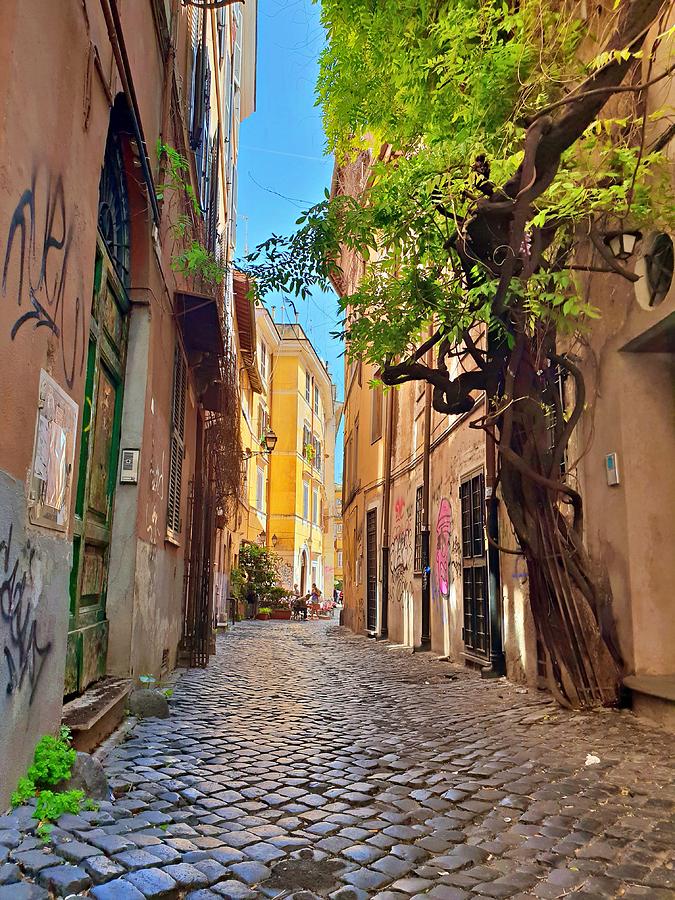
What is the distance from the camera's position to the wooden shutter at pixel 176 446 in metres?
7.76

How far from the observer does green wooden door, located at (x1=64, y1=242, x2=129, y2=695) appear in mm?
4547

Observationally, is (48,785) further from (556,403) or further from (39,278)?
(556,403)

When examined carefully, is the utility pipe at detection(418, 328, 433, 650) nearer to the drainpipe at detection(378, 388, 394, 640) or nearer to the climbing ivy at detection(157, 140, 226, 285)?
the drainpipe at detection(378, 388, 394, 640)

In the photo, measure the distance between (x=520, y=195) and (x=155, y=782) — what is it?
409cm

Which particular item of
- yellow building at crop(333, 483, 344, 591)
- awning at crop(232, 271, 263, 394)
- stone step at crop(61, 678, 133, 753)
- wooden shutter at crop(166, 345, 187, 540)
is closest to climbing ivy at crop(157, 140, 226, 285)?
wooden shutter at crop(166, 345, 187, 540)

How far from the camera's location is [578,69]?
18.1ft

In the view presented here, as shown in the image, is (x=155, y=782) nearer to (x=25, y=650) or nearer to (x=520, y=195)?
(x=25, y=650)

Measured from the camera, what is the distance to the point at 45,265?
3.07 meters


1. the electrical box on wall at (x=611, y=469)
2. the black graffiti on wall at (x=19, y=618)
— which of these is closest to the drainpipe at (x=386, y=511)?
the electrical box on wall at (x=611, y=469)

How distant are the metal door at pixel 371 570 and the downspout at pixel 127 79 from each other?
472 inches

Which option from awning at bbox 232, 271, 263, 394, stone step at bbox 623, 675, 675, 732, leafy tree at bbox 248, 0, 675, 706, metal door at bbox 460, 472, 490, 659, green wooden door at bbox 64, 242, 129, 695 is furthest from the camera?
awning at bbox 232, 271, 263, 394

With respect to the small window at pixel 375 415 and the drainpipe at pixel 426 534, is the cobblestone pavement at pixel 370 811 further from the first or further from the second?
the small window at pixel 375 415

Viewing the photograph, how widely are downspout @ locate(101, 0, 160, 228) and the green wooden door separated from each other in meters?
0.83

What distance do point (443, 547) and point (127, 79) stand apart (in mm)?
7824
